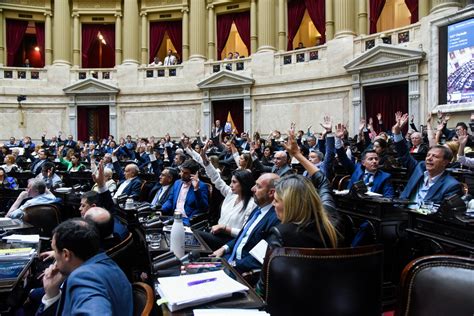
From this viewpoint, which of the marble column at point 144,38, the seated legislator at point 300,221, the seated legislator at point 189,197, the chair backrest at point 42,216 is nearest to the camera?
the seated legislator at point 300,221

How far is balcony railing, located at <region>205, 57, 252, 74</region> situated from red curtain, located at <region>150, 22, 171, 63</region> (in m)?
3.49

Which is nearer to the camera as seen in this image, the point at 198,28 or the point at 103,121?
the point at 198,28

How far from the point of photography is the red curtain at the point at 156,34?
67.1 ft

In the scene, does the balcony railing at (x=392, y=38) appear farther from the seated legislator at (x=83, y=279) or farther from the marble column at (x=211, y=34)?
the seated legislator at (x=83, y=279)

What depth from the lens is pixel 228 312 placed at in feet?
6.14

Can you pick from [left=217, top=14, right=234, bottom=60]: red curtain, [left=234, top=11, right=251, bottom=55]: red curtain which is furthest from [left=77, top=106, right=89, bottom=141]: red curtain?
[left=234, top=11, right=251, bottom=55]: red curtain

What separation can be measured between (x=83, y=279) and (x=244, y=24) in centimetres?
1831

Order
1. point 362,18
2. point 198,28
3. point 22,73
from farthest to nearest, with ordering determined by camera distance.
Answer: point 22,73
point 198,28
point 362,18

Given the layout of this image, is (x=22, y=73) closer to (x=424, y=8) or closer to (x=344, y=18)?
(x=344, y=18)

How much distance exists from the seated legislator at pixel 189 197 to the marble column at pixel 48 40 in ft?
56.6

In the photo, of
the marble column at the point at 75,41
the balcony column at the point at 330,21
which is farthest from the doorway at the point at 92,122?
the balcony column at the point at 330,21

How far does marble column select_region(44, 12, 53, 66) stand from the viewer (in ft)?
65.7

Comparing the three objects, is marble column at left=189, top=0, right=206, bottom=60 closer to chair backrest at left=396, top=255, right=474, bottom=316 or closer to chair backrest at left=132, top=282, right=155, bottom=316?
chair backrest at left=132, top=282, right=155, bottom=316

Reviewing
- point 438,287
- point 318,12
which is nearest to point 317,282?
point 438,287
